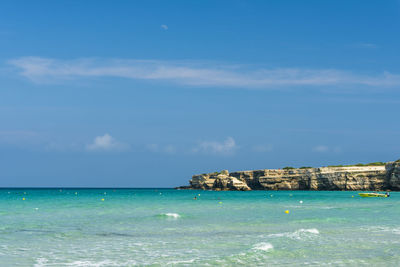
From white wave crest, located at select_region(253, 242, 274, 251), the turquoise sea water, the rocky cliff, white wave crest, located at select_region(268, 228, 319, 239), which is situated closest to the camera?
the turquoise sea water

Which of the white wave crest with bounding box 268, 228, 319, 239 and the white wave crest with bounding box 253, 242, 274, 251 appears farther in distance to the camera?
the white wave crest with bounding box 268, 228, 319, 239

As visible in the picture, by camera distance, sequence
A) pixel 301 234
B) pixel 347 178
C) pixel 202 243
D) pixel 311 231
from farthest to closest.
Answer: pixel 347 178
pixel 311 231
pixel 301 234
pixel 202 243

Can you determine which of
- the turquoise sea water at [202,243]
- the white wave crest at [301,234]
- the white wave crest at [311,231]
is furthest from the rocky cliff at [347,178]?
the white wave crest at [301,234]

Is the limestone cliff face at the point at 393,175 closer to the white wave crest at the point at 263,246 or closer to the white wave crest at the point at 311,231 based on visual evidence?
the white wave crest at the point at 311,231

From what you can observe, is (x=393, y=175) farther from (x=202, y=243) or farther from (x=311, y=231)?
(x=202, y=243)

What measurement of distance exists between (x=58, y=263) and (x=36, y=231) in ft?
48.4

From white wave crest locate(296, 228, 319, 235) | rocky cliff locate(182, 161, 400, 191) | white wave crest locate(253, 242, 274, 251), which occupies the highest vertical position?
rocky cliff locate(182, 161, 400, 191)

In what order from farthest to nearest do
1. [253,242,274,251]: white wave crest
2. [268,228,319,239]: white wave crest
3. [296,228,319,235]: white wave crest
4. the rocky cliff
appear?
the rocky cliff < [296,228,319,235]: white wave crest < [268,228,319,239]: white wave crest < [253,242,274,251]: white wave crest

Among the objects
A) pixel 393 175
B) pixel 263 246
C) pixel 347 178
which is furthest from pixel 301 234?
pixel 347 178

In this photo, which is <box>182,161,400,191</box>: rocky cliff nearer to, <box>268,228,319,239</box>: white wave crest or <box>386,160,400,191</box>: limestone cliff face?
<box>386,160,400,191</box>: limestone cliff face

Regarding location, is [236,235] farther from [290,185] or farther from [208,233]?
[290,185]

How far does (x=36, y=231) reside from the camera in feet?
120

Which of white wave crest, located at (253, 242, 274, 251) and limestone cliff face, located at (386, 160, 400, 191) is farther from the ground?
limestone cliff face, located at (386, 160, 400, 191)

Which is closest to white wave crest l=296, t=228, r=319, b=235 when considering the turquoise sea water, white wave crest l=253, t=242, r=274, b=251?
the turquoise sea water
